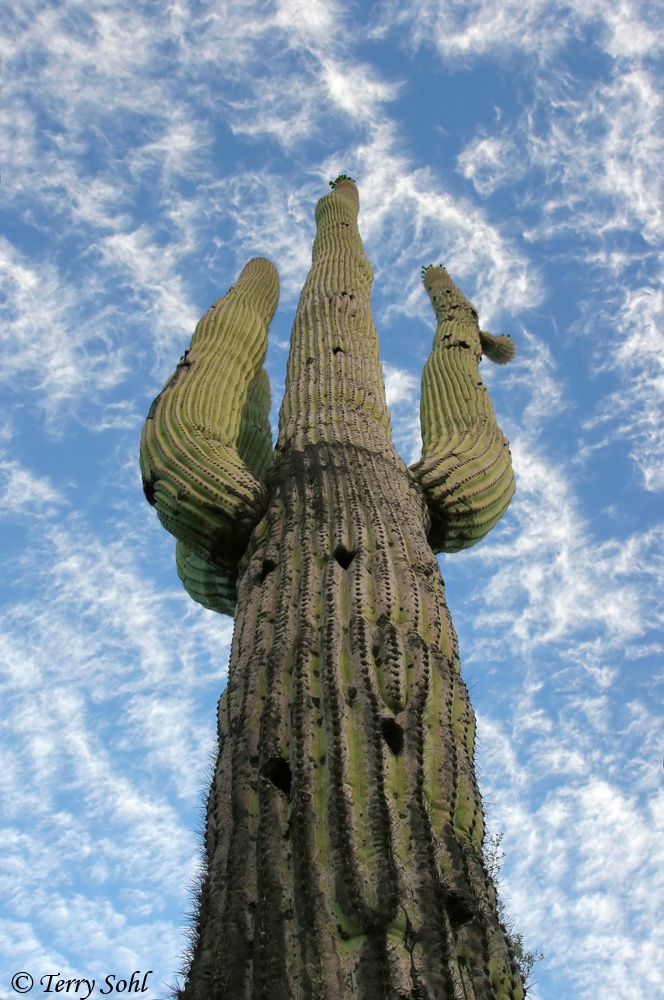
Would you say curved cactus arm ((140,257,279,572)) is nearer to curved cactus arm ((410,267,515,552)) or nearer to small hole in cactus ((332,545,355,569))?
small hole in cactus ((332,545,355,569))

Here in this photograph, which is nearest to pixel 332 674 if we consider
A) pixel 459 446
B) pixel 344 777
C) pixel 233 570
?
pixel 344 777

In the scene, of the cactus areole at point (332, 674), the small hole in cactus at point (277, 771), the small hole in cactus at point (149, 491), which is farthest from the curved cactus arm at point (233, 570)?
the small hole in cactus at point (277, 771)

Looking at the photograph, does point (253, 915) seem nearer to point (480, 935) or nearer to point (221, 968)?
point (221, 968)

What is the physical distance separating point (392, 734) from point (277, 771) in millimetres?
374

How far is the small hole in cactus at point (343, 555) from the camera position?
3480 millimetres

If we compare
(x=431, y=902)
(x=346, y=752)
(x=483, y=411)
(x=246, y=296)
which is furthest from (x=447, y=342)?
(x=431, y=902)

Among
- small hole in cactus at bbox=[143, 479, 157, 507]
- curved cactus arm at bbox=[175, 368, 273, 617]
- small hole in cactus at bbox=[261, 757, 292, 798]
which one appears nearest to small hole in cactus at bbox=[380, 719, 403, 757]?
small hole in cactus at bbox=[261, 757, 292, 798]

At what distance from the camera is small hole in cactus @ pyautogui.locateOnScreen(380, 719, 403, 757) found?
2.70 meters

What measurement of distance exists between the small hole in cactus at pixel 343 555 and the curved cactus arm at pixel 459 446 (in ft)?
3.40

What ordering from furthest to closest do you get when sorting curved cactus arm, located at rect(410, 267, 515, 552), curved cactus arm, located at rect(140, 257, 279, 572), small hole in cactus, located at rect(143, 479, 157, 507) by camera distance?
1. curved cactus arm, located at rect(410, 267, 515, 552)
2. small hole in cactus, located at rect(143, 479, 157, 507)
3. curved cactus arm, located at rect(140, 257, 279, 572)

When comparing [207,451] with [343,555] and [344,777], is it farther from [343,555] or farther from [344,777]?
[344,777]

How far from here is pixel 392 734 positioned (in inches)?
107

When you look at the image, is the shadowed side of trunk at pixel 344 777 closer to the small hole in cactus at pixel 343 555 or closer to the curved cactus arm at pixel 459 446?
the small hole in cactus at pixel 343 555

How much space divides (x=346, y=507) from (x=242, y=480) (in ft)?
1.87
